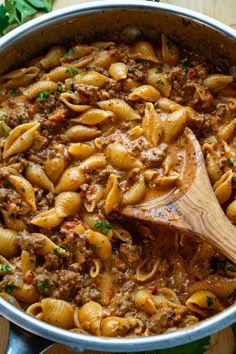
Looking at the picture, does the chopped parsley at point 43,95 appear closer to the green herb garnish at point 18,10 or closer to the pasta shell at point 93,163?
the pasta shell at point 93,163

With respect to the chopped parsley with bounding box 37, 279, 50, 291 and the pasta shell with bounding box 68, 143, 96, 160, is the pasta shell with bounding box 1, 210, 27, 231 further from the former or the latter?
the pasta shell with bounding box 68, 143, 96, 160

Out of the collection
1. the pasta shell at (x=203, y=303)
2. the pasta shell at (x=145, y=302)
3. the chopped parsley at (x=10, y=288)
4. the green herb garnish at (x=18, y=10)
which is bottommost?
the pasta shell at (x=203, y=303)

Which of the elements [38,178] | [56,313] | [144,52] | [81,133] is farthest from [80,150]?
[56,313]

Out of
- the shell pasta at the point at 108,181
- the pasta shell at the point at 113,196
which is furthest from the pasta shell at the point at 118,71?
the pasta shell at the point at 113,196

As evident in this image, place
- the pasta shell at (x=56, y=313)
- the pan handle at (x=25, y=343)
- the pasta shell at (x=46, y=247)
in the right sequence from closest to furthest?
the pan handle at (x=25, y=343) → the pasta shell at (x=56, y=313) → the pasta shell at (x=46, y=247)

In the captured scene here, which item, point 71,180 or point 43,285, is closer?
point 43,285

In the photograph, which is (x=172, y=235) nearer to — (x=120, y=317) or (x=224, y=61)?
(x=120, y=317)

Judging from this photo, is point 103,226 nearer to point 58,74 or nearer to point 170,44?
point 58,74

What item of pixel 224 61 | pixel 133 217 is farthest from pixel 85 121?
pixel 224 61
